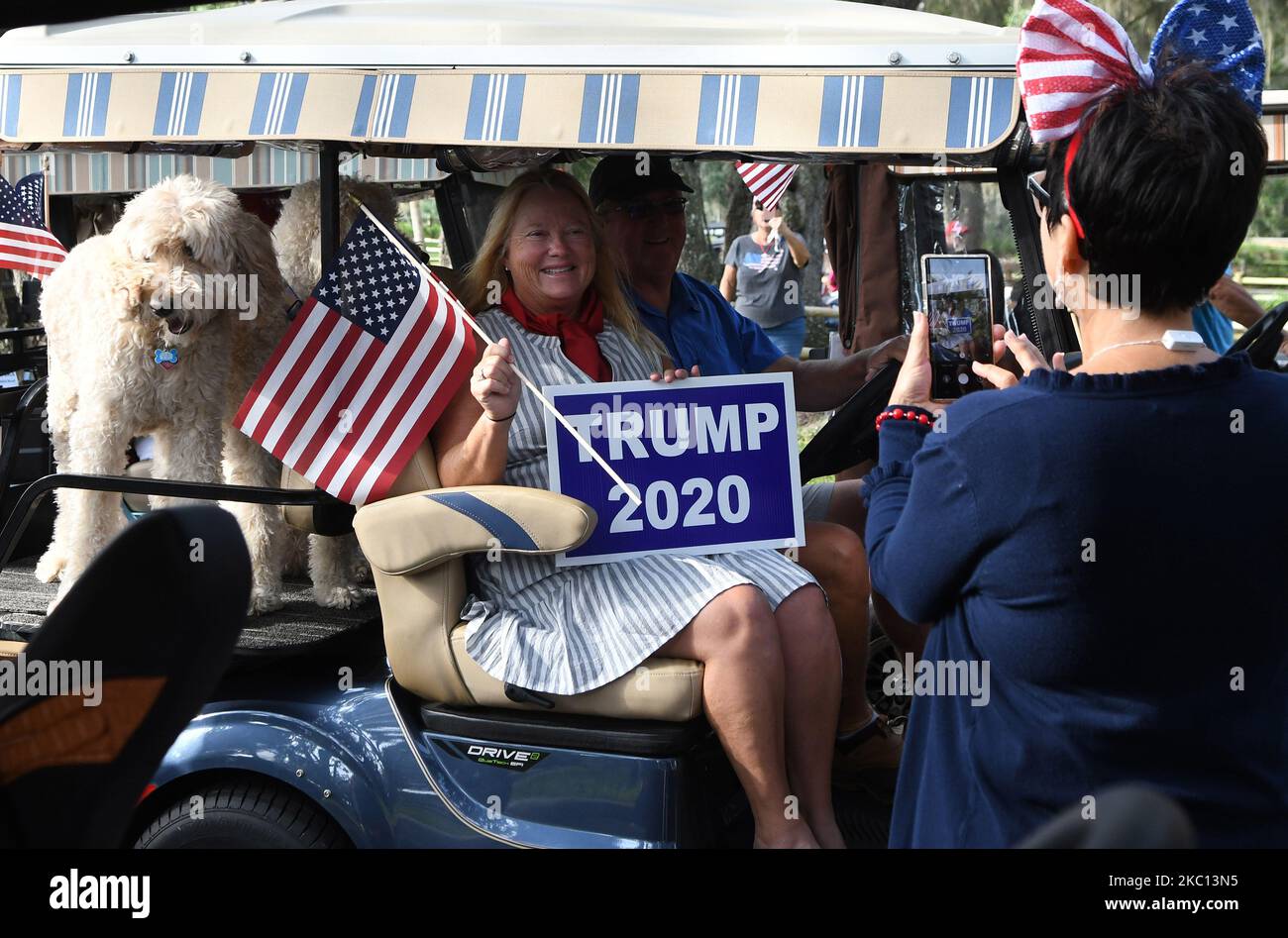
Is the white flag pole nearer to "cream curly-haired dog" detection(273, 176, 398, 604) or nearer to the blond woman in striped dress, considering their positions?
the blond woman in striped dress

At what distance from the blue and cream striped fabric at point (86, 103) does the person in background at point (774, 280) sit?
586 cm

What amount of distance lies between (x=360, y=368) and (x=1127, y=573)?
2.00m

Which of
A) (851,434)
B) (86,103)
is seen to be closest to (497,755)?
(851,434)

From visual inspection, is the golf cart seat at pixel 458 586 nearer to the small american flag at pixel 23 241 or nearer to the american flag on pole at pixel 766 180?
the american flag on pole at pixel 766 180

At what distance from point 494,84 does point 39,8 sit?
10.5 feet

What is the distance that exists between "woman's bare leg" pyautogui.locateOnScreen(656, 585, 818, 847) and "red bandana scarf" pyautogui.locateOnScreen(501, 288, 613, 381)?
33.0 inches

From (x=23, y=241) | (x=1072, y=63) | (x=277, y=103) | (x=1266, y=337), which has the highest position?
(x=277, y=103)

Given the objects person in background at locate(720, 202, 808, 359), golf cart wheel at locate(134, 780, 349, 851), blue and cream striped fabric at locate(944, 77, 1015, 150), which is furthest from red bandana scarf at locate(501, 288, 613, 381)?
person in background at locate(720, 202, 808, 359)

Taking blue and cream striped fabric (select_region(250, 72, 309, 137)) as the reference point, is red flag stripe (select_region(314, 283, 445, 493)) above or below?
below

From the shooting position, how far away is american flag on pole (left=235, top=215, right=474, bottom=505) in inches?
121

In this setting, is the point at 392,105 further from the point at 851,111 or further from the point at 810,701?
the point at 810,701

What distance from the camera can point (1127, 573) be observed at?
65.4 inches

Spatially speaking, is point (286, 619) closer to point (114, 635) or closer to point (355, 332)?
point (355, 332)
